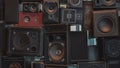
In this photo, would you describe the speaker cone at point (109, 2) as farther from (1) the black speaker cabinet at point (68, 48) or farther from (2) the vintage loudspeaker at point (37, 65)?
(2) the vintage loudspeaker at point (37, 65)

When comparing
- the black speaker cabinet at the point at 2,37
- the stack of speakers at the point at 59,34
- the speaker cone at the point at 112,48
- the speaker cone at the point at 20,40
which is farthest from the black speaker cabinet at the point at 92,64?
the black speaker cabinet at the point at 2,37

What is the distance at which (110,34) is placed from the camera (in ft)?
11.5

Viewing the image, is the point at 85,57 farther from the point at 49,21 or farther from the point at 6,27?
the point at 6,27

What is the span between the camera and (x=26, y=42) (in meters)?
3.54

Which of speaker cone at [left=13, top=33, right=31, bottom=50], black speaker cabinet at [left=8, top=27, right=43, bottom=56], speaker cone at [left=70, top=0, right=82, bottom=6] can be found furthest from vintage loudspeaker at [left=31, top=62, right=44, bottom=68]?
speaker cone at [left=70, top=0, right=82, bottom=6]

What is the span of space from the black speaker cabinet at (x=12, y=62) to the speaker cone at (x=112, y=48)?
105cm

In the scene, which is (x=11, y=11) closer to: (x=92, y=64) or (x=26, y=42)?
(x=26, y=42)

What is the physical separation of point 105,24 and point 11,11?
119 cm

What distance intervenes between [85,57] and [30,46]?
26.8 inches

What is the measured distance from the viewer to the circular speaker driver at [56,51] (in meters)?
3.51

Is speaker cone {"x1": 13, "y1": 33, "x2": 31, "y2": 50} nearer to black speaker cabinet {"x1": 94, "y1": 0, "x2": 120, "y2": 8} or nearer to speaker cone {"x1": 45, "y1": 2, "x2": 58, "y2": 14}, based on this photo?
speaker cone {"x1": 45, "y1": 2, "x2": 58, "y2": 14}

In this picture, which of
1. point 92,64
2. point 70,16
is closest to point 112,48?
point 92,64

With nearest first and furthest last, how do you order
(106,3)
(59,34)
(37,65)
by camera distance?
(37,65)
(59,34)
(106,3)

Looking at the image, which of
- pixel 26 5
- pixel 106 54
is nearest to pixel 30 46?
pixel 26 5
